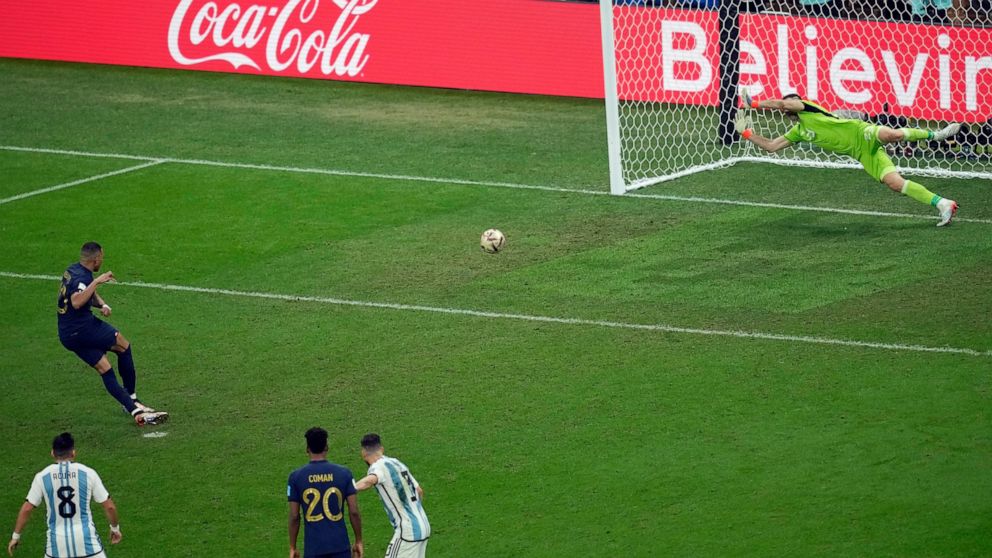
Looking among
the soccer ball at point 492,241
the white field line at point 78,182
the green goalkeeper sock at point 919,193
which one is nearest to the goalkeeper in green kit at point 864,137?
the green goalkeeper sock at point 919,193

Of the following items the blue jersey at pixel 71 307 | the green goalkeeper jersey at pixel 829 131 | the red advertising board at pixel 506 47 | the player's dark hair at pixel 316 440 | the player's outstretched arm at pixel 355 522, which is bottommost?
the player's outstretched arm at pixel 355 522

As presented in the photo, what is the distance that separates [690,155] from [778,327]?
7.65 metres

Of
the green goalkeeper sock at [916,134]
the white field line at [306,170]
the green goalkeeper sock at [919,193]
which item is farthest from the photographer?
the white field line at [306,170]

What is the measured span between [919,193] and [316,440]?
35.6 ft

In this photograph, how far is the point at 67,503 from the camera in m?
9.59

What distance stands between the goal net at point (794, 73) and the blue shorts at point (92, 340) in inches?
364

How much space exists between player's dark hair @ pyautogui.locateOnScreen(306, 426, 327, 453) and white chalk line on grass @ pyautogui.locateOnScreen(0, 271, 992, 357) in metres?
6.08

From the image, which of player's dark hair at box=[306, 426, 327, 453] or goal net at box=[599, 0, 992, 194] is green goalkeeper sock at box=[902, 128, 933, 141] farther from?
player's dark hair at box=[306, 426, 327, 453]

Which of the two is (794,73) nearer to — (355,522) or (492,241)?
(492,241)

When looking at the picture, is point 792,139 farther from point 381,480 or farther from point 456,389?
point 381,480

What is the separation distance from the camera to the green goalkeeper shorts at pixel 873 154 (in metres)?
18.3

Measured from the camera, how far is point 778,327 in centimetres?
1489

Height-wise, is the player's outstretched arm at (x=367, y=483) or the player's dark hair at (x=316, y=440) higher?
the player's dark hair at (x=316, y=440)

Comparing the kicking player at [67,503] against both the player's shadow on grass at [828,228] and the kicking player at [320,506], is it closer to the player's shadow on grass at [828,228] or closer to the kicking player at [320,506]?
the kicking player at [320,506]
